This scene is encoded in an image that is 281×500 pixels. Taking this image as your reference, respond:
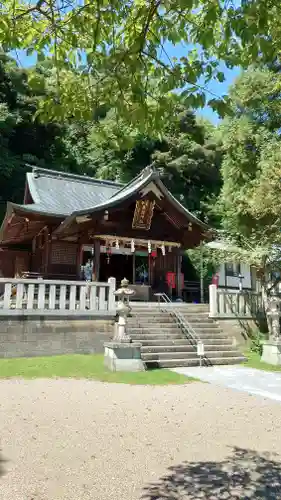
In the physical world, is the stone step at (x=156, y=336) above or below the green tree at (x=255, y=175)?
below

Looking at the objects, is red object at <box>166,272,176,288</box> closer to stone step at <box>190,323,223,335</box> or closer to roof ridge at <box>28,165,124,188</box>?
stone step at <box>190,323,223,335</box>

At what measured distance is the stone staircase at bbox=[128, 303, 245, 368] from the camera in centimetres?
1083

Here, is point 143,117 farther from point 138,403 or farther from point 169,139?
point 169,139

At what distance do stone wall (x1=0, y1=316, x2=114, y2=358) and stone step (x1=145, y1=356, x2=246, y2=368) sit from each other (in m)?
2.20

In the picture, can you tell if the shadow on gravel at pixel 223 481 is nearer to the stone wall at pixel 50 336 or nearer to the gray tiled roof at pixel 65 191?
the stone wall at pixel 50 336

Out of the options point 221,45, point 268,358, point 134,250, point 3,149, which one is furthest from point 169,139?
point 221,45

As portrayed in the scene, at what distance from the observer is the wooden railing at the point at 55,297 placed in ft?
36.9

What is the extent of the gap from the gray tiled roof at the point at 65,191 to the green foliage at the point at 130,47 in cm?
1257

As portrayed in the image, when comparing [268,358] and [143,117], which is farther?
[268,358]

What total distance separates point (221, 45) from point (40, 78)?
2057 millimetres

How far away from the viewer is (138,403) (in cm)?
671

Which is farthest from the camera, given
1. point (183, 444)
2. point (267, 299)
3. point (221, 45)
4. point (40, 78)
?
point (267, 299)

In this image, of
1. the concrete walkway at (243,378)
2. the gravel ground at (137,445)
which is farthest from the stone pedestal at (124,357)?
the gravel ground at (137,445)

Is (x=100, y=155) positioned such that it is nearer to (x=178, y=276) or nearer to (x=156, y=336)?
(x=178, y=276)
